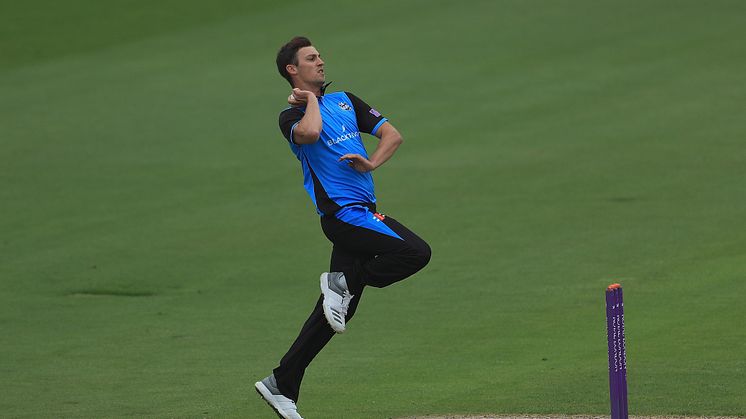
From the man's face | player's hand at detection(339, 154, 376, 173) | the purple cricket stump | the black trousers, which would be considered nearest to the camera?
the purple cricket stump

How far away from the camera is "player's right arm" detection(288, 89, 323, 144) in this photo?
8.57 metres

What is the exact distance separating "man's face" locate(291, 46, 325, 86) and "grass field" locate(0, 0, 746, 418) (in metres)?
2.58

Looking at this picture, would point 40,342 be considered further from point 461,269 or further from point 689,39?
point 689,39

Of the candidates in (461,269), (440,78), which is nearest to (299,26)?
(440,78)

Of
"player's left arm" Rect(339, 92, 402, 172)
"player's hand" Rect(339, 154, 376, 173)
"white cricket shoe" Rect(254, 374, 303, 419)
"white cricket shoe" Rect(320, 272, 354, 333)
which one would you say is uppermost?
"player's left arm" Rect(339, 92, 402, 172)

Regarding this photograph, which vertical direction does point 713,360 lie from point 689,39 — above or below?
below

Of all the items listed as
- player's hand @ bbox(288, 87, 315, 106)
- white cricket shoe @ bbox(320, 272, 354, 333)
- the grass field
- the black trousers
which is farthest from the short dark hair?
the grass field

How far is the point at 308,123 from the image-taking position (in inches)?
339

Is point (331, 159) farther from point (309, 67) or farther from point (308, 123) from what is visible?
point (309, 67)

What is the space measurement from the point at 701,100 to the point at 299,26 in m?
9.58

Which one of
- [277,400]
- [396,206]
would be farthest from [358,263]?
[396,206]

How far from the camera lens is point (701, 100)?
903 inches

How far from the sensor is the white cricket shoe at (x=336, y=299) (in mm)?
8836

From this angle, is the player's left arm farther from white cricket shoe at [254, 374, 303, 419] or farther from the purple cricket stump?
the purple cricket stump
